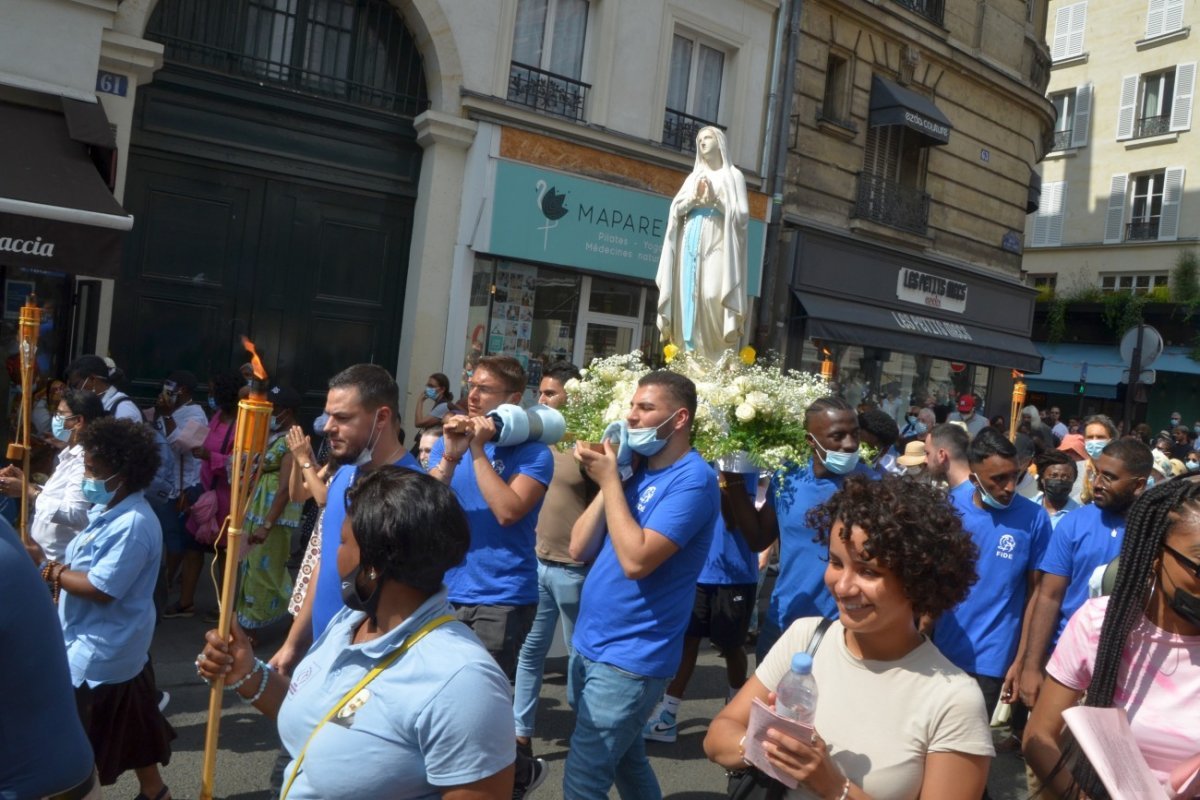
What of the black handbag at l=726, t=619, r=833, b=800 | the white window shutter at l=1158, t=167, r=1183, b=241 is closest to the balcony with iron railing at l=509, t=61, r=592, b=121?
the black handbag at l=726, t=619, r=833, b=800

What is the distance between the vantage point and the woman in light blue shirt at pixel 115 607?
12.5ft

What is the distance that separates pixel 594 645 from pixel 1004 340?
59.8ft

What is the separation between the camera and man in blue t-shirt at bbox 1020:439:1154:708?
15.1 feet

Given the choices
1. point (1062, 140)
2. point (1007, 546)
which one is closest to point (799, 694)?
Result: point (1007, 546)

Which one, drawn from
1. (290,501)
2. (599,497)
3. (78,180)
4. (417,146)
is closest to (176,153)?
(78,180)

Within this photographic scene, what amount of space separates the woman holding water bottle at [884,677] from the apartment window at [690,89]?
41.0 ft

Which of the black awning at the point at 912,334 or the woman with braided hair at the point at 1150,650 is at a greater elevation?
the black awning at the point at 912,334

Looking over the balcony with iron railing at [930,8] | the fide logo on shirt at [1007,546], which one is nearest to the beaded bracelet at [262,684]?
the fide logo on shirt at [1007,546]

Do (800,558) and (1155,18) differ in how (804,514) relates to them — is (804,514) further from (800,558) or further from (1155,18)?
(1155,18)

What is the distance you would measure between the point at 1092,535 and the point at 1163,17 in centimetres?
3013

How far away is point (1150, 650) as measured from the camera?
2.37 m

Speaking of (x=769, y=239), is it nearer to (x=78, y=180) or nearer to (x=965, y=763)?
(x=78, y=180)

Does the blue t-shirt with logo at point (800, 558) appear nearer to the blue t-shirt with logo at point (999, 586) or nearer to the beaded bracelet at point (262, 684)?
the blue t-shirt with logo at point (999, 586)

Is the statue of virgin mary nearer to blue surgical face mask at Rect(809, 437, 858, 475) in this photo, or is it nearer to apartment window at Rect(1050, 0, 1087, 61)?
blue surgical face mask at Rect(809, 437, 858, 475)
